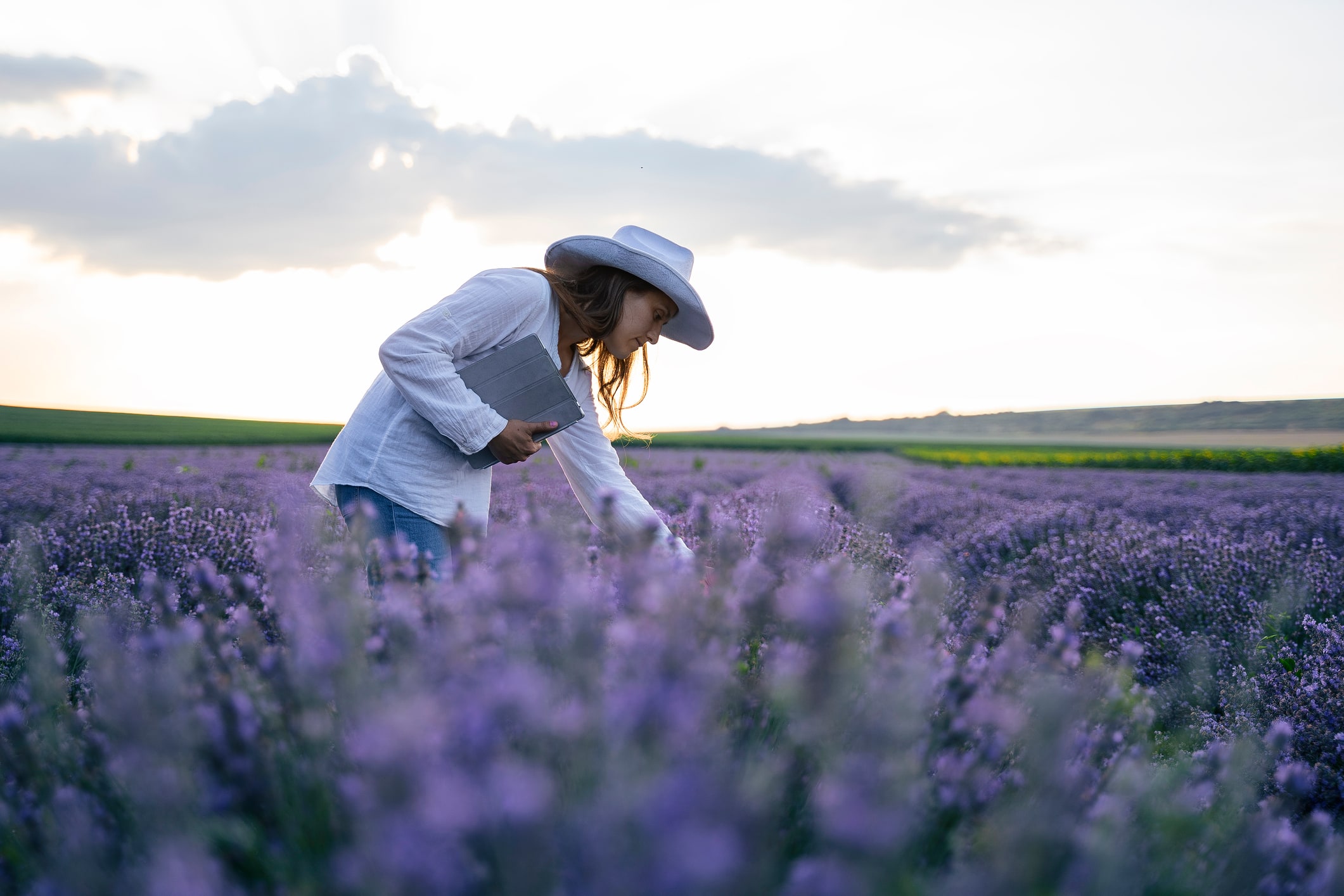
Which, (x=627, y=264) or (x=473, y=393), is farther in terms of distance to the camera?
(x=627, y=264)

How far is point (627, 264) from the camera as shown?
2697 mm

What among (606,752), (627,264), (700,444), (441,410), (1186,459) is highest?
(627,264)

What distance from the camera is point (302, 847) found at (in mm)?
955

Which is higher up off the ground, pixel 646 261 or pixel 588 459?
pixel 646 261

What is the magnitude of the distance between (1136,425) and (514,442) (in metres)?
68.1

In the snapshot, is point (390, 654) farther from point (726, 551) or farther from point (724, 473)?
point (724, 473)

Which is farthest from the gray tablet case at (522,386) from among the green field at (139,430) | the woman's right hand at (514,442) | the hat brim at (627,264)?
the green field at (139,430)

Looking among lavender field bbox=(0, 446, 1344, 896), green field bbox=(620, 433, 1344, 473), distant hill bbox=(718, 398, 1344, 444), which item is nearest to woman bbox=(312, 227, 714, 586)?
lavender field bbox=(0, 446, 1344, 896)

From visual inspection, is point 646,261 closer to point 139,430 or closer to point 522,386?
point 522,386

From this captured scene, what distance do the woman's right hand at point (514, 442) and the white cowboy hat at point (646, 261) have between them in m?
0.64

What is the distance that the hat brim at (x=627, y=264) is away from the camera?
2.69 m

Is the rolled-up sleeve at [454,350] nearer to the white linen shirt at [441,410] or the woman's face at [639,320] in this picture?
the white linen shirt at [441,410]

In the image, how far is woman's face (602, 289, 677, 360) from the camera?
9.16 feet

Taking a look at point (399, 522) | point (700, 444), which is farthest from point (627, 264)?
point (700, 444)
